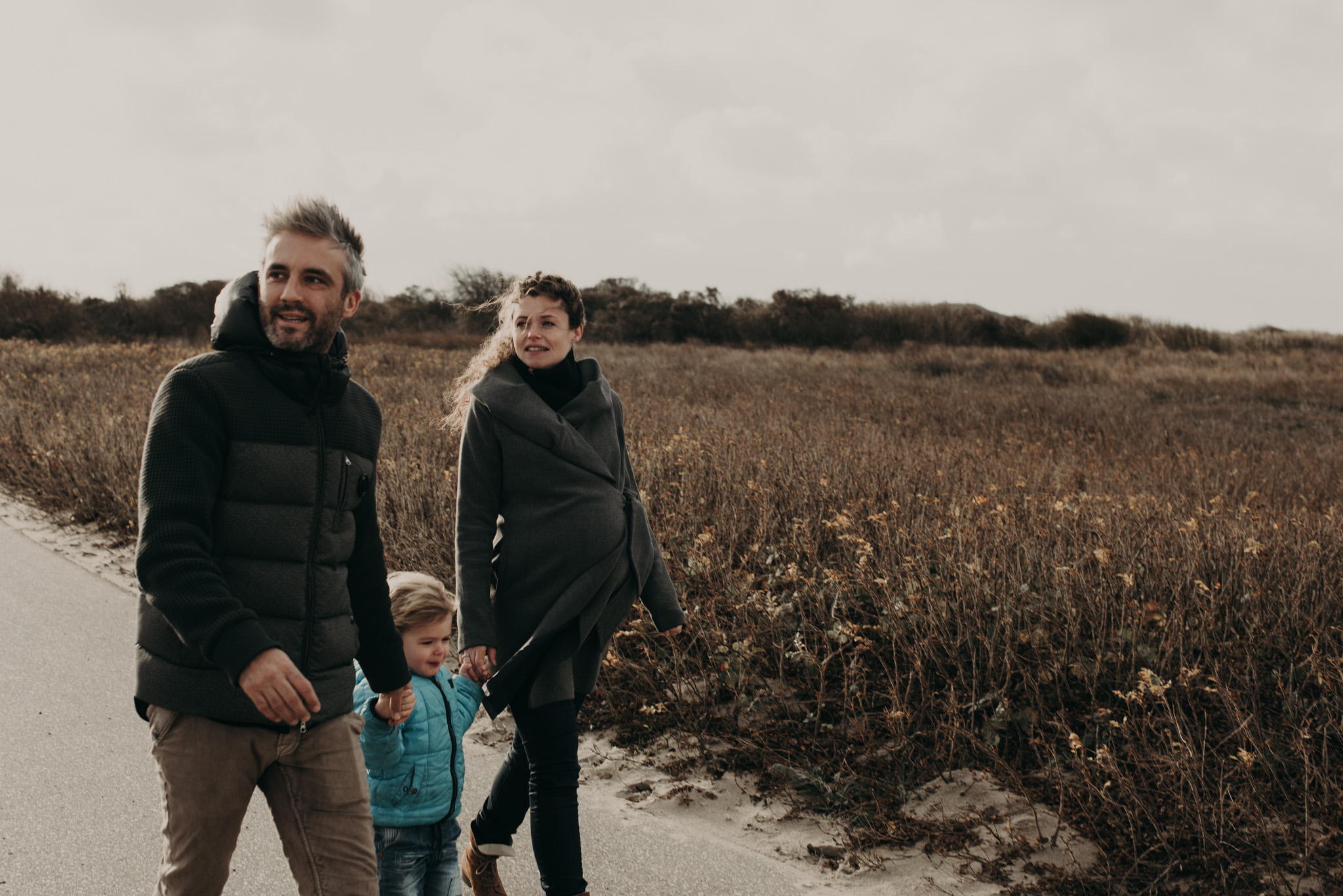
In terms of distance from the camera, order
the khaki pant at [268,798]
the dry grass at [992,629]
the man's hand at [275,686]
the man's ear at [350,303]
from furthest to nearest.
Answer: the dry grass at [992,629] < the man's ear at [350,303] < the khaki pant at [268,798] < the man's hand at [275,686]

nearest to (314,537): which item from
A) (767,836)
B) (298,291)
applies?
(298,291)

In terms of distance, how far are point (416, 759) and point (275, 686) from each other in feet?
3.07

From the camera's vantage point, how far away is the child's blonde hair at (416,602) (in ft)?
8.35

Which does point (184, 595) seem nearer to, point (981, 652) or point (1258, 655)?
point (981, 652)

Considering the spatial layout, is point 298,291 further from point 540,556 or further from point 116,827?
point 116,827

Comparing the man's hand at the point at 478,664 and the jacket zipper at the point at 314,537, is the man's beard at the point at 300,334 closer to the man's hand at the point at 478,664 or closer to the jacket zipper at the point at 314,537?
the jacket zipper at the point at 314,537

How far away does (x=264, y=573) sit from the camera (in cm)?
180

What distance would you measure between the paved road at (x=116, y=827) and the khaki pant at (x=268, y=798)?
1.16 meters

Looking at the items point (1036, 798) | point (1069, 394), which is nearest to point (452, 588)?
point (1036, 798)

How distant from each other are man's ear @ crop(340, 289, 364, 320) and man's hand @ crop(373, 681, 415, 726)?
2.96 feet

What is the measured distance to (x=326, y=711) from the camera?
188 cm

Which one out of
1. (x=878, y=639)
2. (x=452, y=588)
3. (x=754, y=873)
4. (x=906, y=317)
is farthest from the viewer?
(x=906, y=317)

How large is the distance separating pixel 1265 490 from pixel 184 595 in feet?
29.9

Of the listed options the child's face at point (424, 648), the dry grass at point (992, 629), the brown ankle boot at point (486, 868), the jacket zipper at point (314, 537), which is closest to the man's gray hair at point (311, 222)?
the jacket zipper at point (314, 537)
